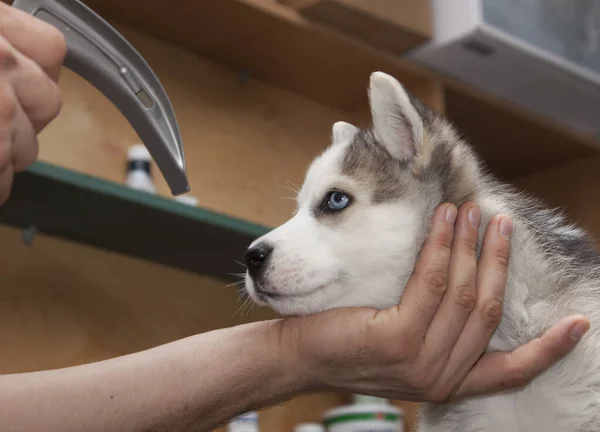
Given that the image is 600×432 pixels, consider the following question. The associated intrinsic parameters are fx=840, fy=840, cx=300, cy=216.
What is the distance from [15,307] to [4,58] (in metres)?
1.33

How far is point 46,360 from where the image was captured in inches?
73.0

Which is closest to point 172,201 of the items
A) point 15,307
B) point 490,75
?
point 15,307

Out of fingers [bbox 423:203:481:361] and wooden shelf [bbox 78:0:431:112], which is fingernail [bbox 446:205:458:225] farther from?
wooden shelf [bbox 78:0:431:112]

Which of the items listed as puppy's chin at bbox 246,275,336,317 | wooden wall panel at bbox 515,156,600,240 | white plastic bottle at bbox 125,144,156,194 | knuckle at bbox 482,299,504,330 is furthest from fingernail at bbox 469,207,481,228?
wooden wall panel at bbox 515,156,600,240

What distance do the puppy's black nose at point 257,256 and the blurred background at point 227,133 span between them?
0.50 meters

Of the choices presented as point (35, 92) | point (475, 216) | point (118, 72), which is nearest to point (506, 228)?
point (475, 216)

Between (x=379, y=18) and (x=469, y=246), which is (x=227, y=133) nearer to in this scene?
(x=379, y=18)

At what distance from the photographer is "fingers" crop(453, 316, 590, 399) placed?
1062mm

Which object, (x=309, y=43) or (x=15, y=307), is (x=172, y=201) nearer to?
(x=15, y=307)

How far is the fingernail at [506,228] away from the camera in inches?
45.6

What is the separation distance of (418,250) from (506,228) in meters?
0.14

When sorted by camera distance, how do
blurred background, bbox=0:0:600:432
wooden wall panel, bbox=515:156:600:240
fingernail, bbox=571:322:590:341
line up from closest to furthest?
1. fingernail, bbox=571:322:590:341
2. blurred background, bbox=0:0:600:432
3. wooden wall panel, bbox=515:156:600:240

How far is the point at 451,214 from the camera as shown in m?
1.18

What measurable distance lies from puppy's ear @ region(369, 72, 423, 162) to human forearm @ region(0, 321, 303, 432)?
1.25 ft
